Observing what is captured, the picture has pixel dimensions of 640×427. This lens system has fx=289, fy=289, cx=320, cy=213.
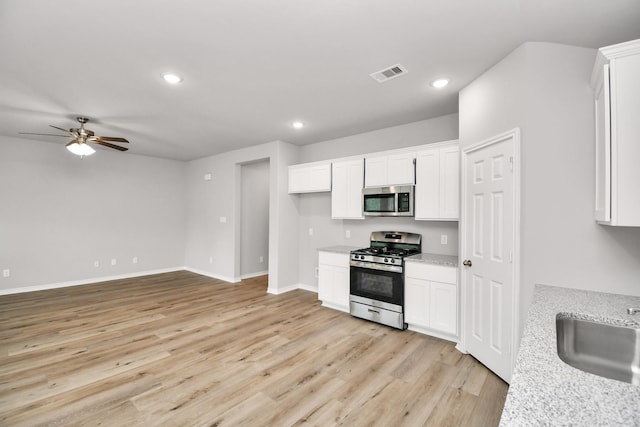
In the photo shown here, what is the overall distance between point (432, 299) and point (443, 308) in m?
0.14

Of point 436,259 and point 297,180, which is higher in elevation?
point 297,180

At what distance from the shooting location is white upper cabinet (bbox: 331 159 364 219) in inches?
167

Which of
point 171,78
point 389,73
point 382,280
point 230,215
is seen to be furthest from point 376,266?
point 230,215

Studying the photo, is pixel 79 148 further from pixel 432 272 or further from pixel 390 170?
pixel 432 272

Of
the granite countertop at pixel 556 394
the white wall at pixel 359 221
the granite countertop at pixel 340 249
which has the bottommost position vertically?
the granite countertop at pixel 340 249

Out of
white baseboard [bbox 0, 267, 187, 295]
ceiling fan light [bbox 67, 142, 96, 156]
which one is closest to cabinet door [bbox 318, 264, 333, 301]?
ceiling fan light [bbox 67, 142, 96, 156]

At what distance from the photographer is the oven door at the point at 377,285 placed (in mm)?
3533

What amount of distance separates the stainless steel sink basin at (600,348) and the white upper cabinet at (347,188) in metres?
2.84

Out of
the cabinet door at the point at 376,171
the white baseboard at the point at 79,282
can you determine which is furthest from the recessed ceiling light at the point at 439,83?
the white baseboard at the point at 79,282

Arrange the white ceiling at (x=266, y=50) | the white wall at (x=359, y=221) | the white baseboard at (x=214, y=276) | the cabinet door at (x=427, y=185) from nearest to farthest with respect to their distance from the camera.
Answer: the white ceiling at (x=266, y=50) < the cabinet door at (x=427, y=185) < the white wall at (x=359, y=221) < the white baseboard at (x=214, y=276)

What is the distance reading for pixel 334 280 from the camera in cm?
428

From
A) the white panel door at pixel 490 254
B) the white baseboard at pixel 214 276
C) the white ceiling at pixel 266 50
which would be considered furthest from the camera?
the white baseboard at pixel 214 276

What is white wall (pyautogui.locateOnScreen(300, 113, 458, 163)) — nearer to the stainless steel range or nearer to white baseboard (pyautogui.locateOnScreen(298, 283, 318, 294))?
the stainless steel range

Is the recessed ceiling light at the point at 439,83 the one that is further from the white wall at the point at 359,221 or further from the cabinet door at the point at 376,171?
the cabinet door at the point at 376,171
